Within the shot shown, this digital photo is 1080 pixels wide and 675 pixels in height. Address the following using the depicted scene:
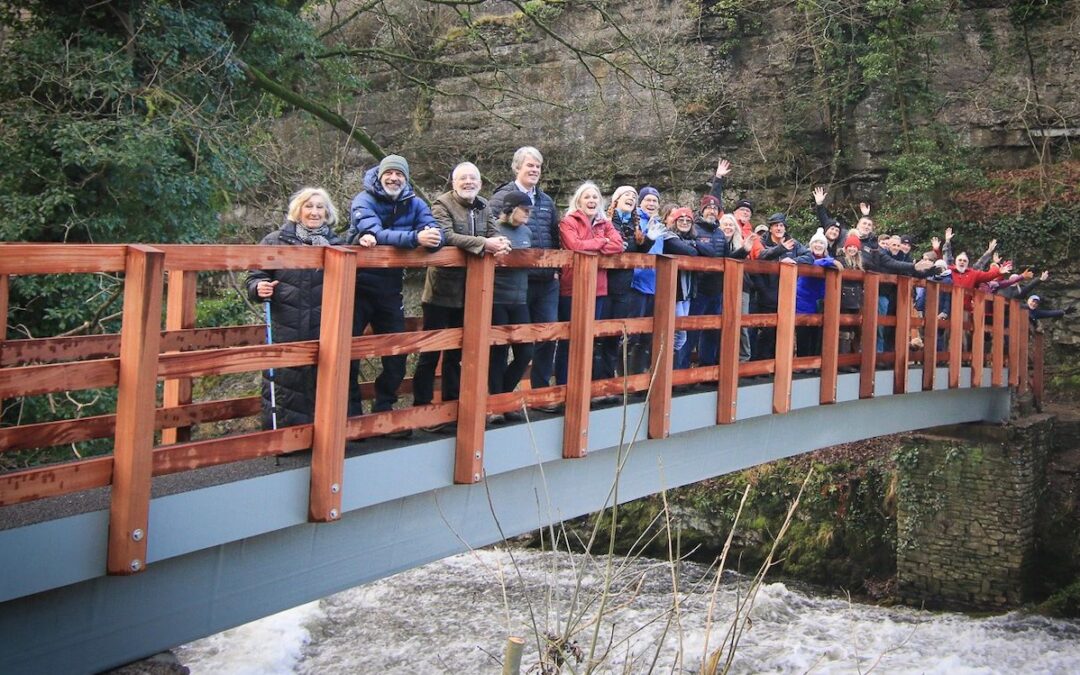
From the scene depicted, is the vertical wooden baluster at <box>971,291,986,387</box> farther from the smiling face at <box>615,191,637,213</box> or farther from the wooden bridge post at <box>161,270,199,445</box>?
the wooden bridge post at <box>161,270,199,445</box>

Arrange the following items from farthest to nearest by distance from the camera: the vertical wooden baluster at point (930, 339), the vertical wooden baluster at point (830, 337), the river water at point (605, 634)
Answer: the vertical wooden baluster at point (930, 339)
the river water at point (605, 634)
the vertical wooden baluster at point (830, 337)

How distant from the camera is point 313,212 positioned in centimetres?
538

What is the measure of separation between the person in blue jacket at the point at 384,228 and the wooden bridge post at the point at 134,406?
1.62 meters

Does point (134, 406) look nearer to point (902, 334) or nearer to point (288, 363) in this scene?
point (288, 363)

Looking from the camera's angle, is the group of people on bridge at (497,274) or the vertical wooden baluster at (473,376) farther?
the vertical wooden baluster at (473,376)

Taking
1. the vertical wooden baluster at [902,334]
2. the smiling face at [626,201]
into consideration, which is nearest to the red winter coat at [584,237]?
the smiling face at [626,201]

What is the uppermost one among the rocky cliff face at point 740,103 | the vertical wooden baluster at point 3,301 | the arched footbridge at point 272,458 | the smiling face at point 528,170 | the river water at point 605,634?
the rocky cliff face at point 740,103

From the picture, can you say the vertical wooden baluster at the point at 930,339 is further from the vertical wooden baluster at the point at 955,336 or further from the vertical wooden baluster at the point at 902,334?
the vertical wooden baluster at the point at 902,334

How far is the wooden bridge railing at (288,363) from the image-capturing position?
3482mm

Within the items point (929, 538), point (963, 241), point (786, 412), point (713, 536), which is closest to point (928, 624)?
point (929, 538)

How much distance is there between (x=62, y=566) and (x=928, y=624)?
466 inches

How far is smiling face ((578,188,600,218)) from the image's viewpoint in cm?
657

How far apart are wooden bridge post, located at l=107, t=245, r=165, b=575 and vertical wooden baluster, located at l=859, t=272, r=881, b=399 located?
7369mm

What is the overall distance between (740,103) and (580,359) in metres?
16.7
